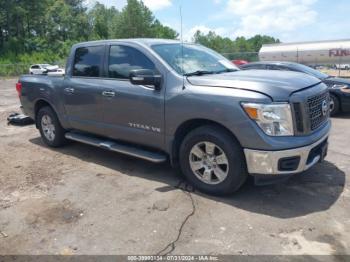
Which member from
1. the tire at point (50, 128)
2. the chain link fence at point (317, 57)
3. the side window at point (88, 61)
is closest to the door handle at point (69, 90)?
the side window at point (88, 61)

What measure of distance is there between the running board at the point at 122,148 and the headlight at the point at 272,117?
4.76 feet

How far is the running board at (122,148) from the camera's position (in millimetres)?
4857

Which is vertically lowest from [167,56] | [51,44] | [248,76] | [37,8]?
[248,76]

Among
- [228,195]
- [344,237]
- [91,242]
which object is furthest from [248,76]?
[91,242]

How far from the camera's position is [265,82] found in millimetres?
4047

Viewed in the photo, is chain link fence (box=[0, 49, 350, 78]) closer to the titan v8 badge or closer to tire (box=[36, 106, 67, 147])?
tire (box=[36, 106, 67, 147])

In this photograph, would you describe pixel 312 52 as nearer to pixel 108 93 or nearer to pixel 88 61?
pixel 88 61

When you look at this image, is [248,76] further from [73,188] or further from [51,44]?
[51,44]

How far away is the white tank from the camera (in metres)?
31.2

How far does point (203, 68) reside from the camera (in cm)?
496

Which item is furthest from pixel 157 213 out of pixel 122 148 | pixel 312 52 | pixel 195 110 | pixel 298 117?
pixel 312 52

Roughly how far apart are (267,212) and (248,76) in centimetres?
157

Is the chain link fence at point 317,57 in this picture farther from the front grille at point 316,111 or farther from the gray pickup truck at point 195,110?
the front grille at point 316,111

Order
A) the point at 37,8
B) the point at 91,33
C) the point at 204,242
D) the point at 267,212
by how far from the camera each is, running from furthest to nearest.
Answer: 1. the point at 91,33
2. the point at 37,8
3. the point at 267,212
4. the point at 204,242
